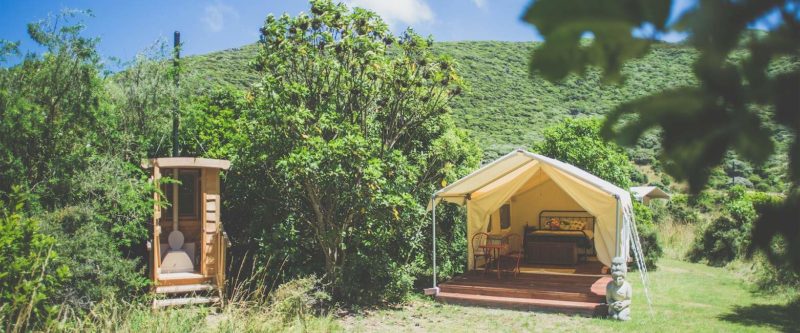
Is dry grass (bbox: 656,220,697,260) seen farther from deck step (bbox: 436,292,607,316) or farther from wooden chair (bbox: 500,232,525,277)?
deck step (bbox: 436,292,607,316)

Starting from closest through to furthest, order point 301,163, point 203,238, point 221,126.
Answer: point 301,163
point 203,238
point 221,126

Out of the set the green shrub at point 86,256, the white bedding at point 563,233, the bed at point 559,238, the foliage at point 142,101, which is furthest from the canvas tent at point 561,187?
the green shrub at point 86,256

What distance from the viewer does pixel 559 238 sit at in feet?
40.3

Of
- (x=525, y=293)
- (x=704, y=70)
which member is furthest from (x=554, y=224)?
(x=704, y=70)

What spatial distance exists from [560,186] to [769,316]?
3376mm

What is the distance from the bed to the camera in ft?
39.6

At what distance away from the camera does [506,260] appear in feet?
39.4

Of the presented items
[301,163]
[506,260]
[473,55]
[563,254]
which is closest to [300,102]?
[301,163]

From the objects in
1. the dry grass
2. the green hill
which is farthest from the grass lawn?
the green hill

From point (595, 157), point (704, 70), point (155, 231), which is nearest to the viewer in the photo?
point (704, 70)

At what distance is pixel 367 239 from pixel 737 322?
16.8 ft

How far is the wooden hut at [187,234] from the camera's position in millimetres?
7625

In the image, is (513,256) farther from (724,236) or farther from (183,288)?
(724,236)

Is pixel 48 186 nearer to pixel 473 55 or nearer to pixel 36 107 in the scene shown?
pixel 36 107
